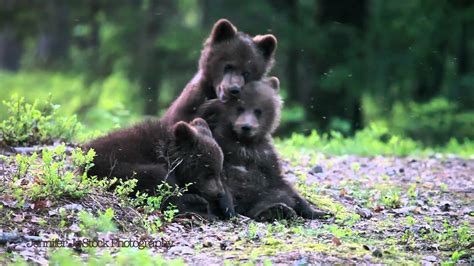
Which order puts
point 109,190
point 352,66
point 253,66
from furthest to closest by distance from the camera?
point 352,66, point 253,66, point 109,190

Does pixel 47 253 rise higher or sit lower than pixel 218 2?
lower

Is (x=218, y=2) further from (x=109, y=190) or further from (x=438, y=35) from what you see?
(x=109, y=190)

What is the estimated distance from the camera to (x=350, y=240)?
686 centimetres

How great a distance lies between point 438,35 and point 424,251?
37.3 ft

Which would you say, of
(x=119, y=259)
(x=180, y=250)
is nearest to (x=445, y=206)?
(x=180, y=250)

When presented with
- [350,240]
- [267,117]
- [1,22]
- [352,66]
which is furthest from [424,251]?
[1,22]

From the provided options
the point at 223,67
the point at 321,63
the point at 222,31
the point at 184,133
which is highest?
the point at 222,31

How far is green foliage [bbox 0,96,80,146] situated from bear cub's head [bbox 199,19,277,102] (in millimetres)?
1916

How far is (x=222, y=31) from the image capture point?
10367mm

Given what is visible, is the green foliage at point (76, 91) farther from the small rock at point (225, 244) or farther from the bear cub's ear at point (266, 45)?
the small rock at point (225, 244)

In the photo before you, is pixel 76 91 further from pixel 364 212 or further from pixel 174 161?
pixel 364 212

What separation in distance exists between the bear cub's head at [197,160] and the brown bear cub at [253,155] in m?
0.29

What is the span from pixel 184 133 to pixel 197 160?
30 centimetres

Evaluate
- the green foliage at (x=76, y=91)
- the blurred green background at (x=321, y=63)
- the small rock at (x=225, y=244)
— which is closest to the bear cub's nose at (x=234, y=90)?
the small rock at (x=225, y=244)
